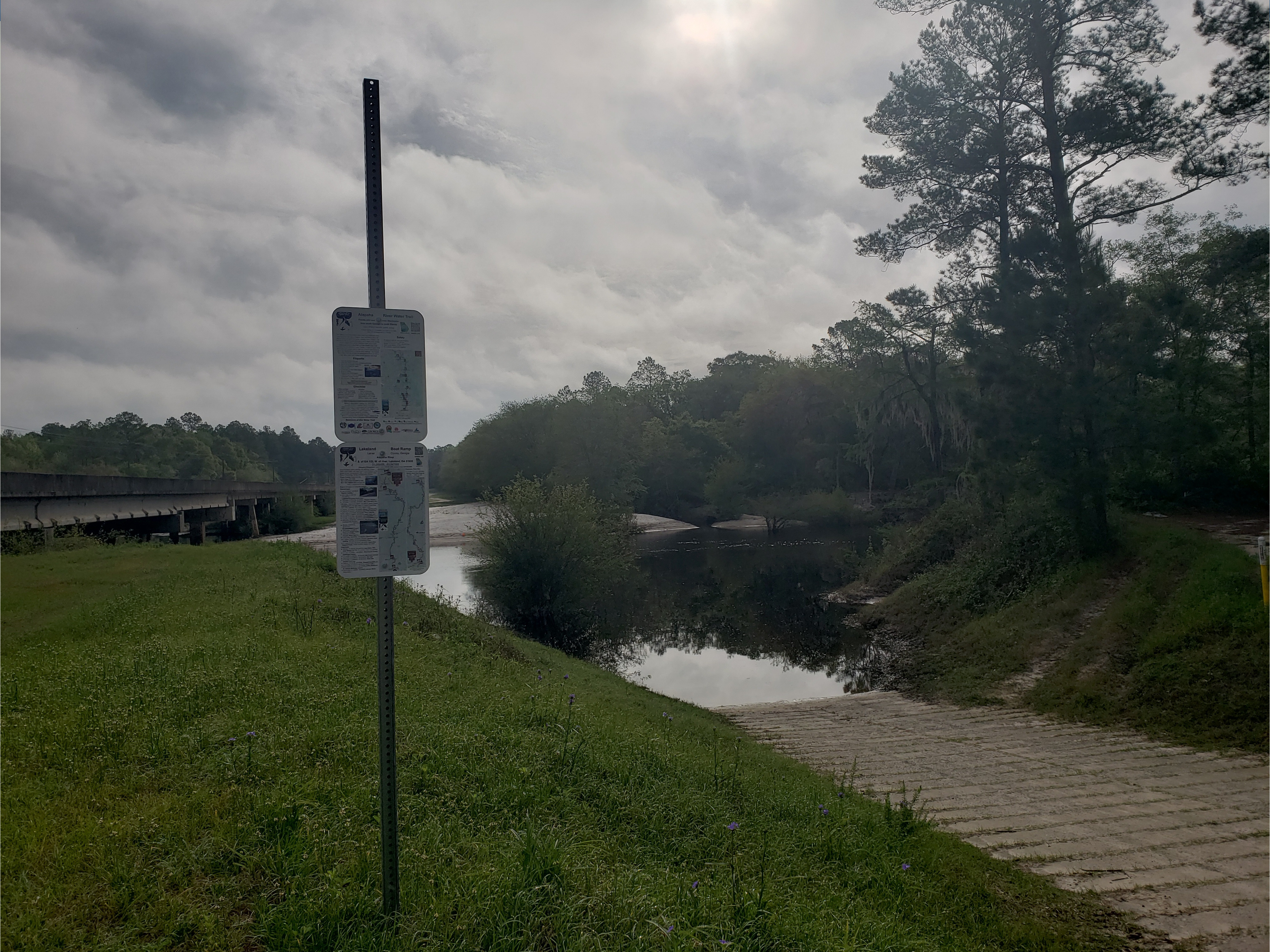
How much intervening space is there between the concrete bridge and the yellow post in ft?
103

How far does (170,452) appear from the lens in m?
77.9

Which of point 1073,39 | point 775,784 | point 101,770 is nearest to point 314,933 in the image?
point 101,770

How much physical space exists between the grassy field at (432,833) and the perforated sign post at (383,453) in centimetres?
67

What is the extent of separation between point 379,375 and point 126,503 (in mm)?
37182

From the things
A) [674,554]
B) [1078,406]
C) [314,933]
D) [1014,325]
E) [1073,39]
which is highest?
[1073,39]

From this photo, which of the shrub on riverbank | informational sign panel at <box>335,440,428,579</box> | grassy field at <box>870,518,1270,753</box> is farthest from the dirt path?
the shrub on riverbank

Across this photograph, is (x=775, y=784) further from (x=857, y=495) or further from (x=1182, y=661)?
(x=857, y=495)

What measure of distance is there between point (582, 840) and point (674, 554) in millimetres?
45242

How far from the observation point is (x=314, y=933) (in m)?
3.33

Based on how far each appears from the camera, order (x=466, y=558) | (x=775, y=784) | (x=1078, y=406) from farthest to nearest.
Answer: (x=466, y=558) < (x=1078, y=406) < (x=775, y=784)

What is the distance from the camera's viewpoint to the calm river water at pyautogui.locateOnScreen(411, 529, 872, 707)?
62.8 feet

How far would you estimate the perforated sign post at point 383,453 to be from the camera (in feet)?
10.6

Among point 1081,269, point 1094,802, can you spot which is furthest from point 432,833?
point 1081,269

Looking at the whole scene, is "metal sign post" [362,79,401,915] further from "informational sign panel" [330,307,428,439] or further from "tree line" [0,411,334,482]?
"tree line" [0,411,334,482]
